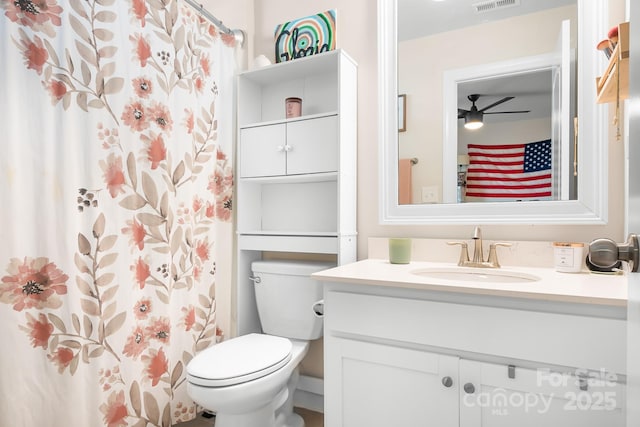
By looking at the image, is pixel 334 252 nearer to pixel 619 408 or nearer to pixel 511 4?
pixel 619 408

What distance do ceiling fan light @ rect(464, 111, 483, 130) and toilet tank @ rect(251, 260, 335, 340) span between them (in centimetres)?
90

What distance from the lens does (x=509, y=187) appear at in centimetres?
148

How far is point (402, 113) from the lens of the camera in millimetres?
1679

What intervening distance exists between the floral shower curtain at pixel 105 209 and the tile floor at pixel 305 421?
0.16 meters

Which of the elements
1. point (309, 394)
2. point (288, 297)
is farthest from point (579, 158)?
point (309, 394)

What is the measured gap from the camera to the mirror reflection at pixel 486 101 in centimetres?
140

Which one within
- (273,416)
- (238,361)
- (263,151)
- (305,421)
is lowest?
(305,421)

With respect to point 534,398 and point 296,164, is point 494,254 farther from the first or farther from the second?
point 296,164

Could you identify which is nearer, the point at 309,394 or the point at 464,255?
the point at 464,255

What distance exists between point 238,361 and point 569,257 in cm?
128

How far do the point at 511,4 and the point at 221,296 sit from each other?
1.85m

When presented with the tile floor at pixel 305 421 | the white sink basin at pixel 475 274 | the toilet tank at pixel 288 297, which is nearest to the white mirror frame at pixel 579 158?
the white sink basin at pixel 475 274

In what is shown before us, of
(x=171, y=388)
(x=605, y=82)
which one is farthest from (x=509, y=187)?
(x=171, y=388)

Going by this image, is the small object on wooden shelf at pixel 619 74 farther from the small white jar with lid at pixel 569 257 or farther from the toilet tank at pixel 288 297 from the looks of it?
the toilet tank at pixel 288 297
